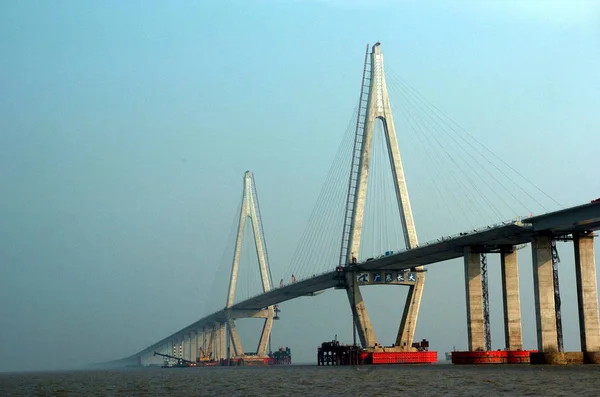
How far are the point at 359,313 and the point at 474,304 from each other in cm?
2611

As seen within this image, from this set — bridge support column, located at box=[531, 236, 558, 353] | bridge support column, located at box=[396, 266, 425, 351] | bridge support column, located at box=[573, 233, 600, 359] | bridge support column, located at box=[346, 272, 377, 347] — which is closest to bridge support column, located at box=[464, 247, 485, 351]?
bridge support column, located at box=[531, 236, 558, 353]

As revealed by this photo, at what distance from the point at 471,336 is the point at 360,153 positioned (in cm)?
2858

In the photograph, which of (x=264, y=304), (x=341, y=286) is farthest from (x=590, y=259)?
(x=264, y=304)

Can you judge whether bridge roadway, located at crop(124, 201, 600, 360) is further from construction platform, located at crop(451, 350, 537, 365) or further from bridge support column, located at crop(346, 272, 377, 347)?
construction platform, located at crop(451, 350, 537, 365)

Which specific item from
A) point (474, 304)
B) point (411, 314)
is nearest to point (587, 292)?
point (474, 304)

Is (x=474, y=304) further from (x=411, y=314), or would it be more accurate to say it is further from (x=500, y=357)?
(x=411, y=314)

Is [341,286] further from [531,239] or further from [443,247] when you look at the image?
[531,239]

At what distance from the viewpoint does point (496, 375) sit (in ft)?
227

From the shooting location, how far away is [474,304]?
97.2 meters

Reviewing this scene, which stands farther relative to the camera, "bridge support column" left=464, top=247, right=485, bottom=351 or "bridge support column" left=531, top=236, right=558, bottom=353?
"bridge support column" left=464, top=247, right=485, bottom=351

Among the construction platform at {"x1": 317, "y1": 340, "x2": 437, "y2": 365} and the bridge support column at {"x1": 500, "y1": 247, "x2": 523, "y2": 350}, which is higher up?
the bridge support column at {"x1": 500, "y1": 247, "x2": 523, "y2": 350}

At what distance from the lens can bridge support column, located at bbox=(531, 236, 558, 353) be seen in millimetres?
82688

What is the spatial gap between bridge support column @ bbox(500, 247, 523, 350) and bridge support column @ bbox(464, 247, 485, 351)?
9.51 feet

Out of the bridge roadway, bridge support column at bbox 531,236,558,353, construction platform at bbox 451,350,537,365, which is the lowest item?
construction platform at bbox 451,350,537,365
